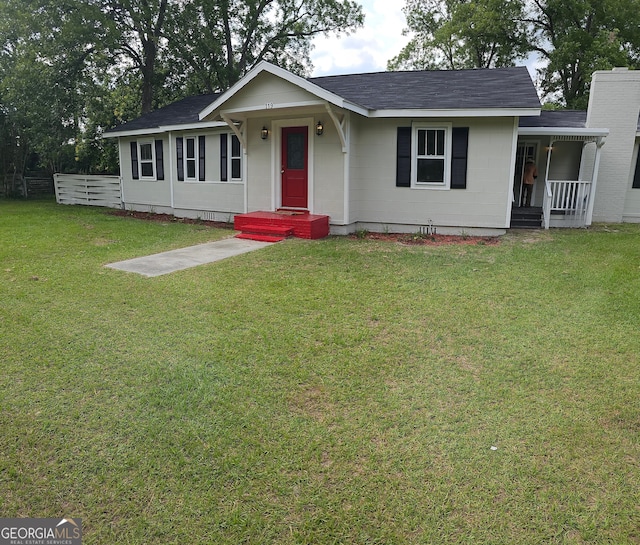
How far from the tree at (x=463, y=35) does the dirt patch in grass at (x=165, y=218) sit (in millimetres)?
18107

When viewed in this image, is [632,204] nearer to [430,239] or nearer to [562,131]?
[562,131]

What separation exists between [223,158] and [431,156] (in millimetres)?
5476

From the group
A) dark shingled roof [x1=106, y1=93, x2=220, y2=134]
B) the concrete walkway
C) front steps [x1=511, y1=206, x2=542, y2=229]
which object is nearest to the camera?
the concrete walkway

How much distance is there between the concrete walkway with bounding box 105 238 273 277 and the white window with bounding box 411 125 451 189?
11.9 feet

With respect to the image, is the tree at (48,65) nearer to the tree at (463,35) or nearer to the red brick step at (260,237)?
the red brick step at (260,237)

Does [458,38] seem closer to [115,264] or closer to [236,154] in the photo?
[236,154]

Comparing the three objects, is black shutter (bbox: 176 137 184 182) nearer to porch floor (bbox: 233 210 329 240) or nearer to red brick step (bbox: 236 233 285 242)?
porch floor (bbox: 233 210 329 240)

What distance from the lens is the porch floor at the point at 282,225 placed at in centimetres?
909

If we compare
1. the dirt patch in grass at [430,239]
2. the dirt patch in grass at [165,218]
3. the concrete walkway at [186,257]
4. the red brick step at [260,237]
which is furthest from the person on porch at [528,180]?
the dirt patch in grass at [165,218]

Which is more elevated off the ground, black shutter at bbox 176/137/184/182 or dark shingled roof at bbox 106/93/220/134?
dark shingled roof at bbox 106/93/220/134

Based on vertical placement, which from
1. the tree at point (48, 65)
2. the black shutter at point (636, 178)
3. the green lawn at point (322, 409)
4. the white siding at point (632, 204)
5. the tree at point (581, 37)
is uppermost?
the tree at point (581, 37)

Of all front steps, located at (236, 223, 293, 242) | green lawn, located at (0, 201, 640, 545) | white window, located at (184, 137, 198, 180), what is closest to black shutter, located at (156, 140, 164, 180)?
white window, located at (184, 137, 198, 180)

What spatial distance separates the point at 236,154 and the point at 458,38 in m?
18.3

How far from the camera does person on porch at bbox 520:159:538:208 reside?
12.0 m
